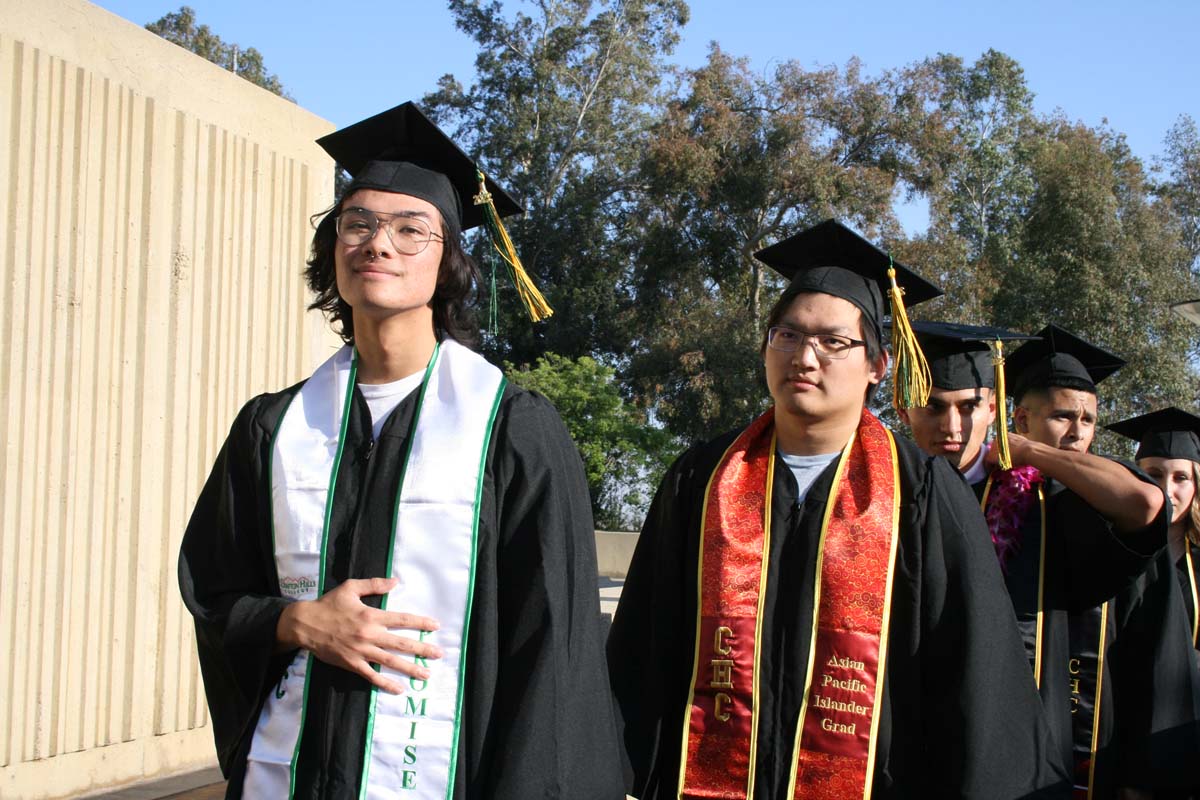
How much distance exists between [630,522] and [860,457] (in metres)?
21.1

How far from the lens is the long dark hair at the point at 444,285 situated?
2.78 m

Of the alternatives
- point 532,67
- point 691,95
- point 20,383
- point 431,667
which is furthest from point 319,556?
point 532,67

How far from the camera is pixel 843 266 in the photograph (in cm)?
321

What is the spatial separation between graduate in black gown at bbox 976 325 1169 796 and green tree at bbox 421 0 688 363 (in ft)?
79.9

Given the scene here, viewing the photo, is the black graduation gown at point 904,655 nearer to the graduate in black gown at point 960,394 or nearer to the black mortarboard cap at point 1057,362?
the graduate in black gown at point 960,394

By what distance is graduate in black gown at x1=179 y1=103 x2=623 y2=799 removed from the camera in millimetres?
2357

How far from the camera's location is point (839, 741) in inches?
108

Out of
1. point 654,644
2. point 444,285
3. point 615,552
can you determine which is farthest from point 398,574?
point 615,552

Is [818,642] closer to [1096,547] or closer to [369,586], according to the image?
[369,586]

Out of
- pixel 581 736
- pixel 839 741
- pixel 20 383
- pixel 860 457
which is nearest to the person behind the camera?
pixel 581 736

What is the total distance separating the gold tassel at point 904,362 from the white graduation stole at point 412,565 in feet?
4.00

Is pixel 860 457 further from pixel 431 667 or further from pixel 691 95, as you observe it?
pixel 691 95

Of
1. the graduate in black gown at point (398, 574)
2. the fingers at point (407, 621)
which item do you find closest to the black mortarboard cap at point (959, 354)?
the graduate in black gown at point (398, 574)

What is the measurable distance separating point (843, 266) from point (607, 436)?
19.8 meters
